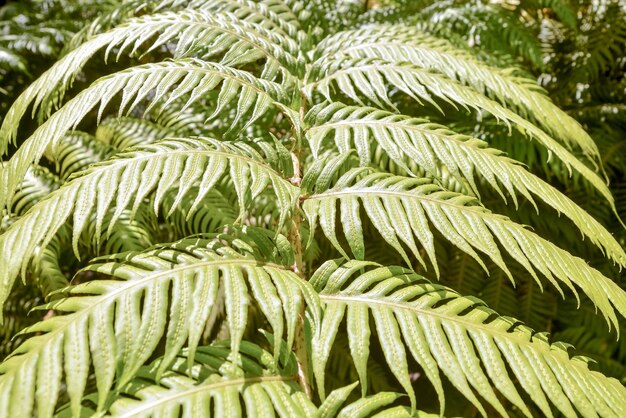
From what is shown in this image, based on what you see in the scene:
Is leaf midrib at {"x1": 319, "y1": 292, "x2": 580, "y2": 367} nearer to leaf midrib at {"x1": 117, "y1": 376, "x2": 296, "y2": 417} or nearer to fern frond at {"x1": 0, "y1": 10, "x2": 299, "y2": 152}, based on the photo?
leaf midrib at {"x1": 117, "y1": 376, "x2": 296, "y2": 417}

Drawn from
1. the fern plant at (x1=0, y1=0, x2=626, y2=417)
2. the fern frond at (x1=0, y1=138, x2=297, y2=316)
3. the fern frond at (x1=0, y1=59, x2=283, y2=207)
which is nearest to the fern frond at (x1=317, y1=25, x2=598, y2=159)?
the fern plant at (x1=0, y1=0, x2=626, y2=417)

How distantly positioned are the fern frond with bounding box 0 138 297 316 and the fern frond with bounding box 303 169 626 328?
3.9 inches

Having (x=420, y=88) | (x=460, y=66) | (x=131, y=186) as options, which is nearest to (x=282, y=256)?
(x=131, y=186)

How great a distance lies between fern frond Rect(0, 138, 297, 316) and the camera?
0.75 m

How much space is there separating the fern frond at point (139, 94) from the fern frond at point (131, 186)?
86mm

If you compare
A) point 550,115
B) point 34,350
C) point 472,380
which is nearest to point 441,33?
point 550,115

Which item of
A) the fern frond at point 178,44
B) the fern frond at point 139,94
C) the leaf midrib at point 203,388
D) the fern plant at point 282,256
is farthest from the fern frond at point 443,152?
the leaf midrib at point 203,388

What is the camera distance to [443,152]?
1.01 metres

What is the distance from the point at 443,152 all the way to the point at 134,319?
62 cm

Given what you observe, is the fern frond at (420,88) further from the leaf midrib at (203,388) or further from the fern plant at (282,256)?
the leaf midrib at (203,388)

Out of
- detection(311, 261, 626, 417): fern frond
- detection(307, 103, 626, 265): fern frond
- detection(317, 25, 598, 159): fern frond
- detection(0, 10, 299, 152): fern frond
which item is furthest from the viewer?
detection(317, 25, 598, 159): fern frond

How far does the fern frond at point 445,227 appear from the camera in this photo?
847 millimetres

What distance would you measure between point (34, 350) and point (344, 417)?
0.40 metres

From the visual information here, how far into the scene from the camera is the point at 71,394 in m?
0.59
